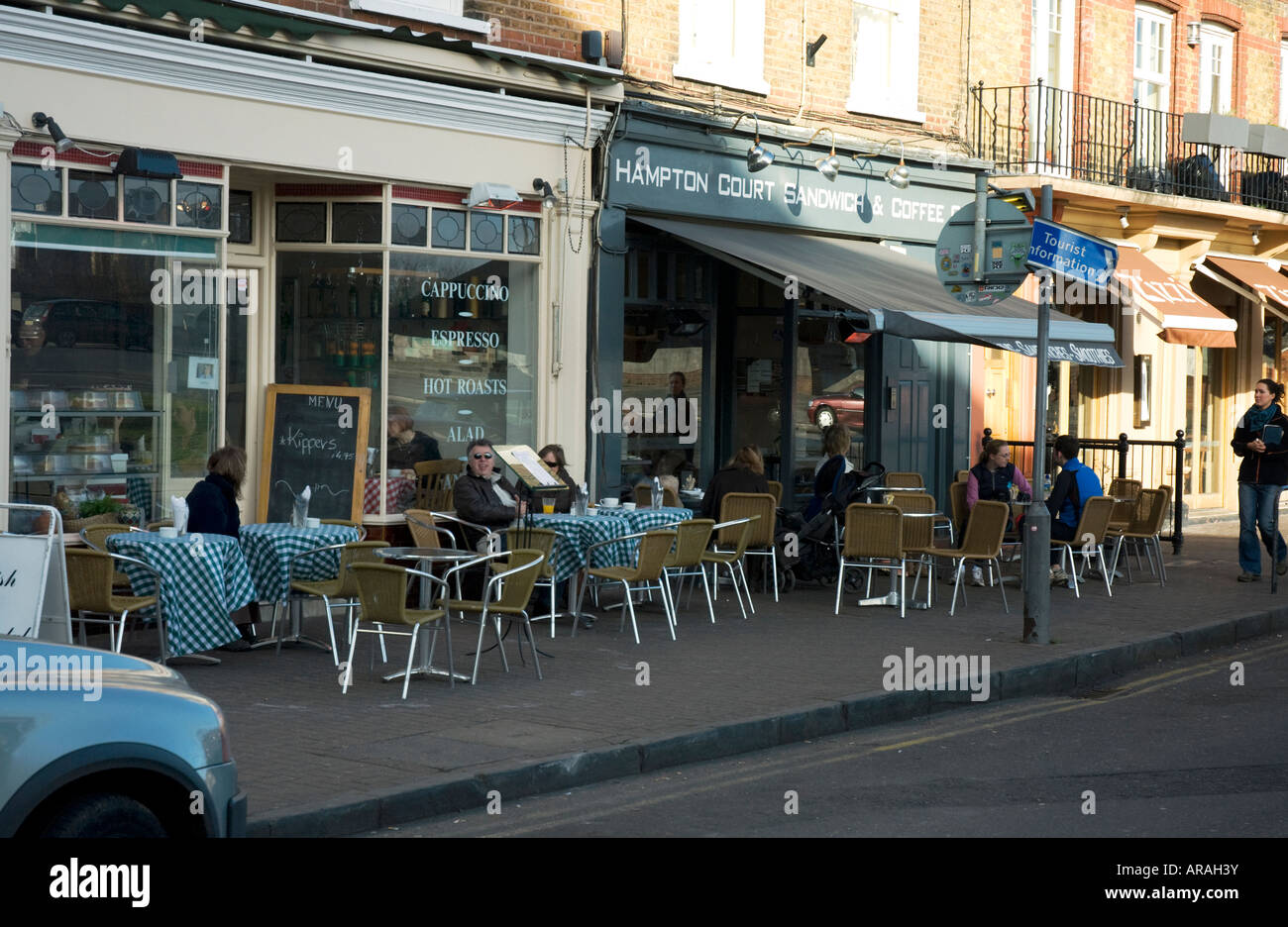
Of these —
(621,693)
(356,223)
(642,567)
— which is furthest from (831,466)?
(621,693)

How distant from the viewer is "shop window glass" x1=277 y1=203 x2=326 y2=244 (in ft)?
41.9

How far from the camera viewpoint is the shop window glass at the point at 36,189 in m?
10.5

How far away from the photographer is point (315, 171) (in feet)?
40.0

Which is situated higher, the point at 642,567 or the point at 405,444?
the point at 405,444

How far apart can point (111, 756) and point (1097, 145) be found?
692 inches

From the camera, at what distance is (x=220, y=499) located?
10203 millimetres

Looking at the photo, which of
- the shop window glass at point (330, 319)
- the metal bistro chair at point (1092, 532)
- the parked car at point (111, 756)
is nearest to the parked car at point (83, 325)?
the shop window glass at point (330, 319)

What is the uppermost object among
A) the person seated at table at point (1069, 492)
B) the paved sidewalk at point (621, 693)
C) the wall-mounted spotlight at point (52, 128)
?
the wall-mounted spotlight at point (52, 128)

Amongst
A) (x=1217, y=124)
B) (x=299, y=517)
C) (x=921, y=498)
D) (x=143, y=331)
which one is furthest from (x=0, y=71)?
(x=1217, y=124)

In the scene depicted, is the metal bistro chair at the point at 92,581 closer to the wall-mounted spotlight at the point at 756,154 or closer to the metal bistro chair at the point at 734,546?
the metal bistro chair at the point at 734,546

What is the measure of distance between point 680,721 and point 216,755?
3900 mm

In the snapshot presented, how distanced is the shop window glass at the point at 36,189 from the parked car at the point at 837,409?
28.4 feet

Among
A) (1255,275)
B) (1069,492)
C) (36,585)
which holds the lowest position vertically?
(36,585)

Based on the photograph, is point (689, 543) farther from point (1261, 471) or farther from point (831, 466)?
point (1261, 471)
